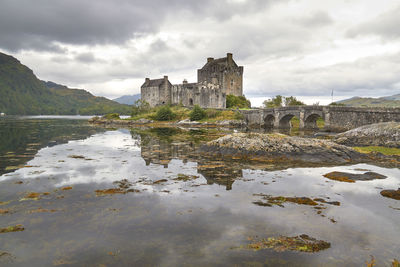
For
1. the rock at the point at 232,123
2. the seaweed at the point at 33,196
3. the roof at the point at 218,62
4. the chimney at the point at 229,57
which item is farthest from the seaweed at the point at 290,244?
the chimney at the point at 229,57

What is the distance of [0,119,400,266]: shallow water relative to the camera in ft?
18.0

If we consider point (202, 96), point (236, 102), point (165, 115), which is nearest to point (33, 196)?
point (165, 115)

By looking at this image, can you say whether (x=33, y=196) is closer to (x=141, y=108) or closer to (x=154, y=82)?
(x=141, y=108)

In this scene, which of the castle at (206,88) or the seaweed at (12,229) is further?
the castle at (206,88)

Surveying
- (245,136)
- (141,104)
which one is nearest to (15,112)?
(141,104)


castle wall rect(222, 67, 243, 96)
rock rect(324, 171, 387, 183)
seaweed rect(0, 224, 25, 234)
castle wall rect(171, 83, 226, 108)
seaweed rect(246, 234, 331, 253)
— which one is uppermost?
castle wall rect(222, 67, 243, 96)

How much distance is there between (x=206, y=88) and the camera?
2734 inches

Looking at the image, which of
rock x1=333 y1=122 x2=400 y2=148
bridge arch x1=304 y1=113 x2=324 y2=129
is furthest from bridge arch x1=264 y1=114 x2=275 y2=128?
rock x1=333 y1=122 x2=400 y2=148

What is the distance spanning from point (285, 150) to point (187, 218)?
1176 centimetres

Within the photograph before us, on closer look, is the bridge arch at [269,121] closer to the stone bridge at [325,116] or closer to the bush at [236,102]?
the stone bridge at [325,116]

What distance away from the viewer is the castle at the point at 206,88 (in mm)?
69625

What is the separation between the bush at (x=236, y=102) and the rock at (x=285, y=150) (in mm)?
56191

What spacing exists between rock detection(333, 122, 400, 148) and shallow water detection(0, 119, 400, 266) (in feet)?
36.3

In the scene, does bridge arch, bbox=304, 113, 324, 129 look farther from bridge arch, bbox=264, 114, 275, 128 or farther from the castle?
the castle
